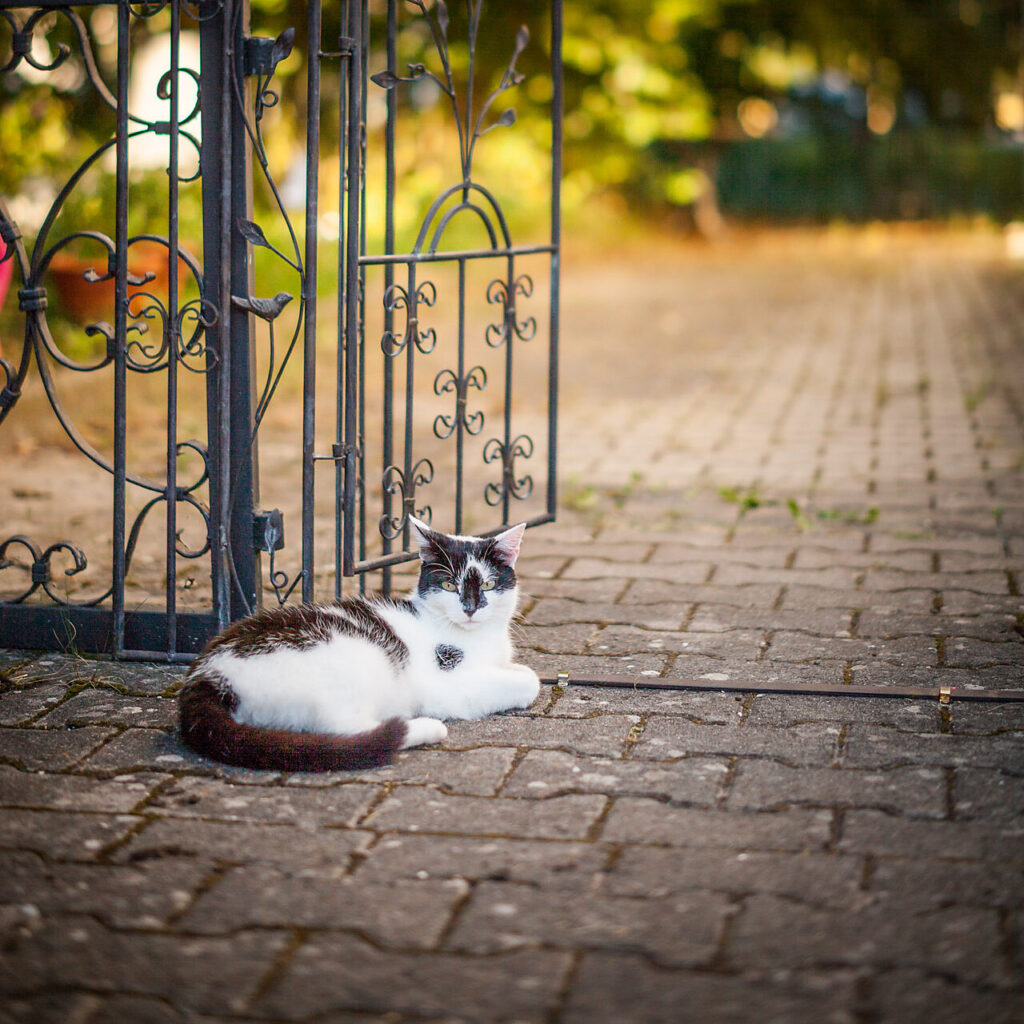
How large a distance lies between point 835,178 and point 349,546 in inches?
1092

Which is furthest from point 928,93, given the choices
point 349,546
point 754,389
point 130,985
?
point 130,985

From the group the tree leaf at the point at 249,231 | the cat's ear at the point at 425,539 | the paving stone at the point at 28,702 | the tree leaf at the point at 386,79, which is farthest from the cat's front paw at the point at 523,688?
the tree leaf at the point at 386,79

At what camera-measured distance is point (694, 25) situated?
2350 cm

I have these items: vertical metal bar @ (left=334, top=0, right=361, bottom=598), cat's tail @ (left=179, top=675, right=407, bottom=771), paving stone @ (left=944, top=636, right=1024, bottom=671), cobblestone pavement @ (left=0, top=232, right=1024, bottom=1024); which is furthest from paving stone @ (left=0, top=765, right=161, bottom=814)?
paving stone @ (left=944, top=636, right=1024, bottom=671)

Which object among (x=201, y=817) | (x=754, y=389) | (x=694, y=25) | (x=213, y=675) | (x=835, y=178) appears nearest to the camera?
(x=201, y=817)

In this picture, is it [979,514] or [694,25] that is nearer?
[979,514]

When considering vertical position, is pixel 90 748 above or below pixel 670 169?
below

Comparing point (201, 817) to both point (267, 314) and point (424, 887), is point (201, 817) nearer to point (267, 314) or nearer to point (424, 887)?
point (424, 887)

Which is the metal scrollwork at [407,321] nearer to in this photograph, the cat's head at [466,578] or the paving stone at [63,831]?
the cat's head at [466,578]

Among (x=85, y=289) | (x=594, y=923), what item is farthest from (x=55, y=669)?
(x=85, y=289)

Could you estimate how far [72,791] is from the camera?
313cm

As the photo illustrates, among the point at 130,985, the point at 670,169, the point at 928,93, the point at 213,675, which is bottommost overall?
the point at 130,985

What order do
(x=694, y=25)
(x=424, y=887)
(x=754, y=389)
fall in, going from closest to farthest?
(x=424, y=887) < (x=754, y=389) < (x=694, y=25)

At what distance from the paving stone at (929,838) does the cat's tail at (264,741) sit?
3.67ft
